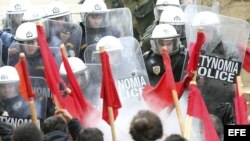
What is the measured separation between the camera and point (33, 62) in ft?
37.2

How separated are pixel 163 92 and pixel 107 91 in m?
0.81

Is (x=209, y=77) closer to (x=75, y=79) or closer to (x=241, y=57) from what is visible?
(x=241, y=57)

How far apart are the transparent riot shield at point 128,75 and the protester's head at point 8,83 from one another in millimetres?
1068

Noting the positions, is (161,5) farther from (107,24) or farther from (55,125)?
(55,125)

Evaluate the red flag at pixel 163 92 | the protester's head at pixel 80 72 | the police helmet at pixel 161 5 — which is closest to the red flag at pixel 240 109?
the red flag at pixel 163 92

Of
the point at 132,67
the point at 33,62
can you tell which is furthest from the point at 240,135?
the point at 33,62

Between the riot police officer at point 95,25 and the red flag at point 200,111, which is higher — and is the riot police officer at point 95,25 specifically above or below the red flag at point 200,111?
above

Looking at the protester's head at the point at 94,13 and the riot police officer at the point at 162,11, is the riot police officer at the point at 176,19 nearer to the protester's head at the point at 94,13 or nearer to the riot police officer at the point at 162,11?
the riot police officer at the point at 162,11

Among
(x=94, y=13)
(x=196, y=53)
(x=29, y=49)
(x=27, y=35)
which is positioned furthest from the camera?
(x=94, y=13)

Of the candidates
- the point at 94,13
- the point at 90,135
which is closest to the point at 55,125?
the point at 90,135

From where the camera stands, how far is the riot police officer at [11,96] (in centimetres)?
1076

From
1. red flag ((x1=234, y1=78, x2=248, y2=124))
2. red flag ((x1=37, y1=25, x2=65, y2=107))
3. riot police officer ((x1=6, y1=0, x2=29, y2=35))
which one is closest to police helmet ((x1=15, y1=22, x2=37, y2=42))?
red flag ((x1=37, y1=25, x2=65, y2=107))

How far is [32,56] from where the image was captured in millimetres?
11406

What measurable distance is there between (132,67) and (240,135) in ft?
12.9
